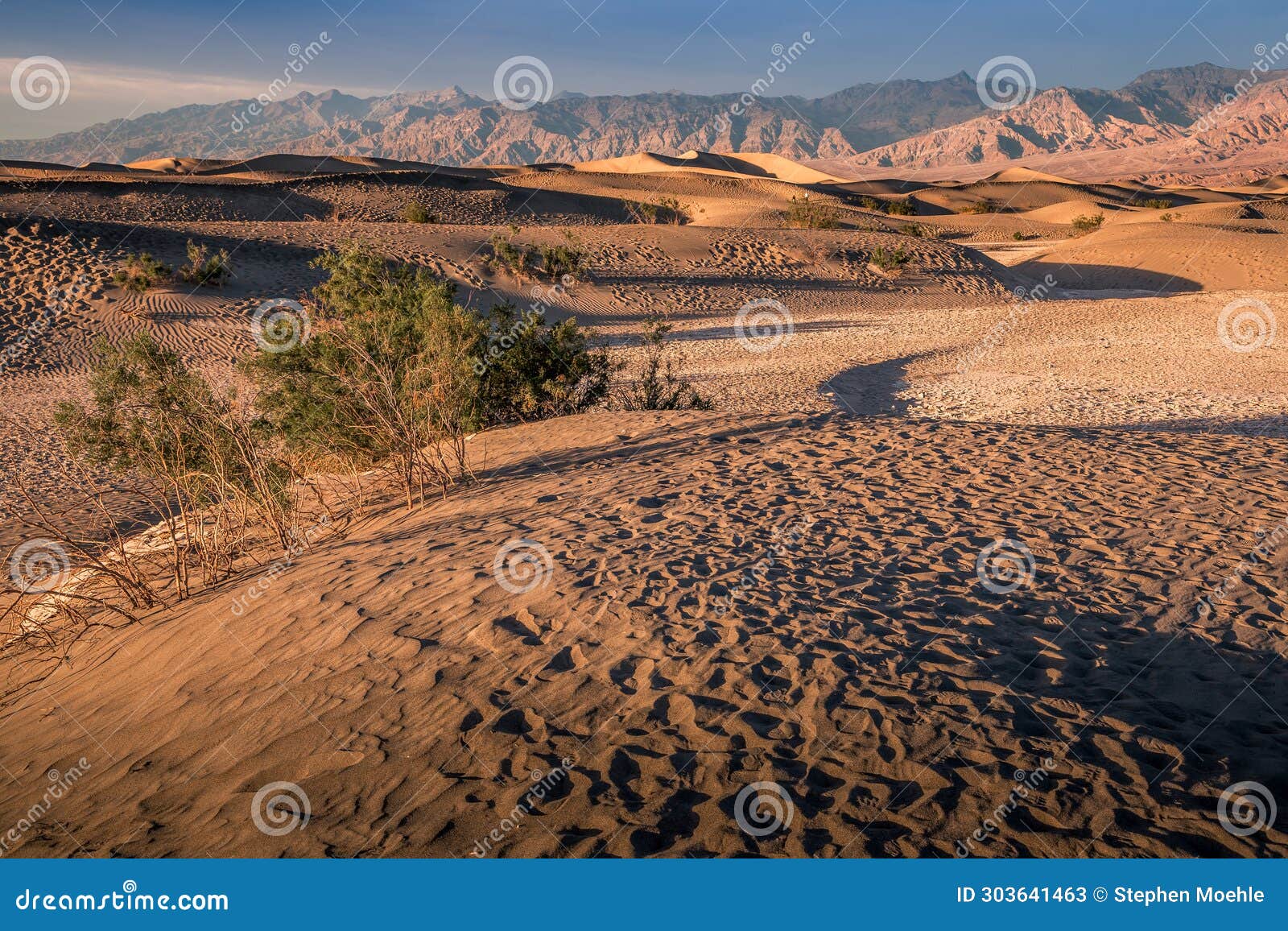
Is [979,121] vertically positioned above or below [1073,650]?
above

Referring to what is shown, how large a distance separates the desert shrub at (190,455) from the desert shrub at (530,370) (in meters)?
2.93

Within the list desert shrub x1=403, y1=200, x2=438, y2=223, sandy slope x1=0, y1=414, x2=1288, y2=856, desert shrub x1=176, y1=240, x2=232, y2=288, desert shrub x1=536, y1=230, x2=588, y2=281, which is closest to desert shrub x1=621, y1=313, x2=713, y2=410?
sandy slope x1=0, y1=414, x2=1288, y2=856

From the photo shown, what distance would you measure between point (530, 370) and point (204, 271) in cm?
1475

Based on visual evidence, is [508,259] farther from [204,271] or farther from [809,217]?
[809,217]

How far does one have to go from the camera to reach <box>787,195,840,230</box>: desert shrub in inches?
1447

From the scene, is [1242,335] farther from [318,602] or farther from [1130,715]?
[318,602]

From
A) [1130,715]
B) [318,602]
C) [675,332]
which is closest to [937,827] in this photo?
[1130,715]

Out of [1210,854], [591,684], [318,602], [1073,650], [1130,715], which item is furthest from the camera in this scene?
[318,602]

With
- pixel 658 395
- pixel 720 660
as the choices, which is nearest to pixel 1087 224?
pixel 658 395

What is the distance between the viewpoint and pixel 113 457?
328 inches

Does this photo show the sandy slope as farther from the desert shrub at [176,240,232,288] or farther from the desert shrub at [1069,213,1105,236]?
the desert shrub at [1069,213,1105,236]

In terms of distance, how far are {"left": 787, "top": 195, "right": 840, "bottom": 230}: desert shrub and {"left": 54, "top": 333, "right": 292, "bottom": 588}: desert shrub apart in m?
32.1

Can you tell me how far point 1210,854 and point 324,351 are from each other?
8.64m

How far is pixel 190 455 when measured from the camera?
7707 mm
